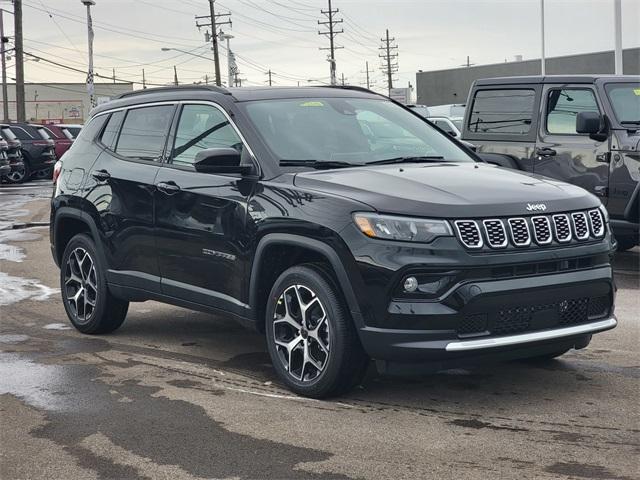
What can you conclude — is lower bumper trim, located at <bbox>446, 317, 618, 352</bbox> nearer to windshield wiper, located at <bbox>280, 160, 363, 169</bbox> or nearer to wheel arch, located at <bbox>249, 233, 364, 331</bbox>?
wheel arch, located at <bbox>249, 233, 364, 331</bbox>

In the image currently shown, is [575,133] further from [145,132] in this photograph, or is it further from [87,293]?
[87,293]

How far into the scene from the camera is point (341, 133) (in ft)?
20.4

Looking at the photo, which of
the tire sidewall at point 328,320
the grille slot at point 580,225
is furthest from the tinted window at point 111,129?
the grille slot at point 580,225

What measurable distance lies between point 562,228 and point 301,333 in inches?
60.7

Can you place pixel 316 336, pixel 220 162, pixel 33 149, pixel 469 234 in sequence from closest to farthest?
Result: pixel 469 234, pixel 316 336, pixel 220 162, pixel 33 149

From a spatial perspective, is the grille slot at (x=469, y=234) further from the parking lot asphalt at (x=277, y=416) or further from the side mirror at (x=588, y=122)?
the side mirror at (x=588, y=122)

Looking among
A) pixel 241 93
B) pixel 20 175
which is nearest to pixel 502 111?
pixel 241 93

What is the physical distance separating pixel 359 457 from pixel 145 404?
1.53m

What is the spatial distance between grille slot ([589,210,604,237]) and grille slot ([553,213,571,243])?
0.77ft

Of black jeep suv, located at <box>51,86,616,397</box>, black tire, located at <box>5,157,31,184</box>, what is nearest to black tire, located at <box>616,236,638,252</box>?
black jeep suv, located at <box>51,86,616,397</box>

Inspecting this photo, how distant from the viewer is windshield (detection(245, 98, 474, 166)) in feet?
19.8

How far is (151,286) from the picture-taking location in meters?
6.75

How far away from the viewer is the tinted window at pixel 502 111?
10.8m

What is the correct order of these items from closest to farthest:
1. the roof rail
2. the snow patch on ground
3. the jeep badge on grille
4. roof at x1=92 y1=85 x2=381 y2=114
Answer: the jeep badge on grille
roof at x1=92 y1=85 x2=381 y2=114
the roof rail
the snow patch on ground
